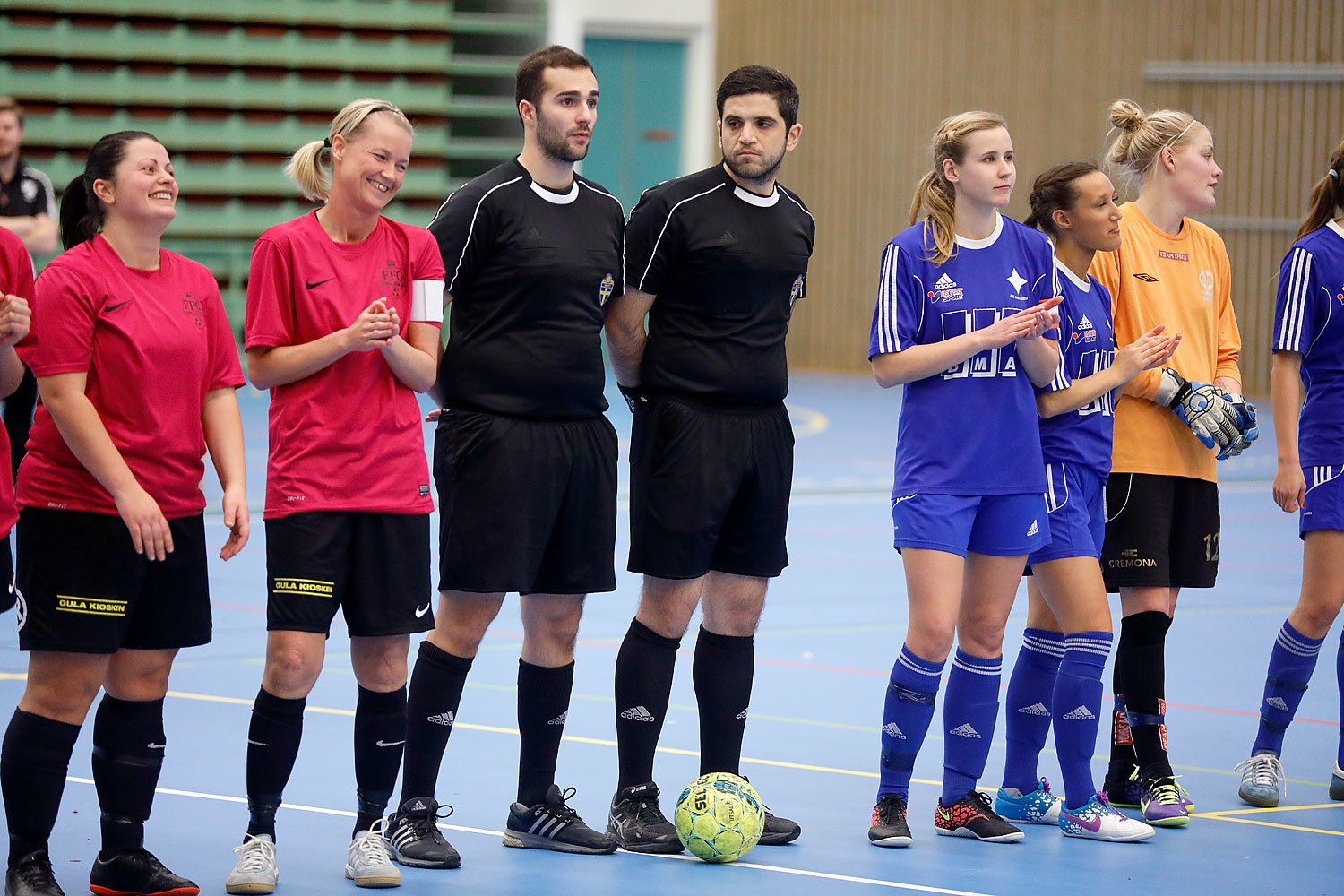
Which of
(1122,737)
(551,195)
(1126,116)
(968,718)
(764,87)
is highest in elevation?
(1126,116)

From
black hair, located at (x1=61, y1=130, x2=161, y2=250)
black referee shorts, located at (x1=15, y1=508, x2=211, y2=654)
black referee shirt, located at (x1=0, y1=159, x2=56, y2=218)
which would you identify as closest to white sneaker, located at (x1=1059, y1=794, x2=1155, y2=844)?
black referee shorts, located at (x1=15, y1=508, x2=211, y2=654)

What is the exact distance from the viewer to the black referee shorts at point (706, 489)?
4367 millimetres

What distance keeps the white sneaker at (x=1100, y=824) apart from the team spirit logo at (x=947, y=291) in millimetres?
1474

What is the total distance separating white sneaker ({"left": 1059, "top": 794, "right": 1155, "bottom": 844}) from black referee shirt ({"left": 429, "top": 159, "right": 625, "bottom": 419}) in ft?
5.97

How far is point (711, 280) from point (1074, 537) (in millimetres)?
1266

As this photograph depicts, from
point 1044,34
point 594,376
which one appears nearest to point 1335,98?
point 1044,34

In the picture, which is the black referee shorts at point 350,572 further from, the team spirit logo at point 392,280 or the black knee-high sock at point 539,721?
the team spirit logo at point 392,280

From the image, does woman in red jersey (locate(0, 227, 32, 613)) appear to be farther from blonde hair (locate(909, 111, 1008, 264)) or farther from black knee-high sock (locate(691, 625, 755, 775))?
blonde hair (locate(909, 111, 1008, 264))

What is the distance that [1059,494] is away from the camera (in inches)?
182

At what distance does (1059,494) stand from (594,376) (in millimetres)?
1378

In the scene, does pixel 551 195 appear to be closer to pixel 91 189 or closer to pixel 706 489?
pixel 706 489

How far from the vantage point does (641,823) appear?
14.5 feet

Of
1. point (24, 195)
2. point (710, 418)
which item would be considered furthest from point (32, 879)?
point (24, 195)

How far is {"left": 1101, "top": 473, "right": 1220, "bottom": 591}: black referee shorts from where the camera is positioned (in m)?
4.82
